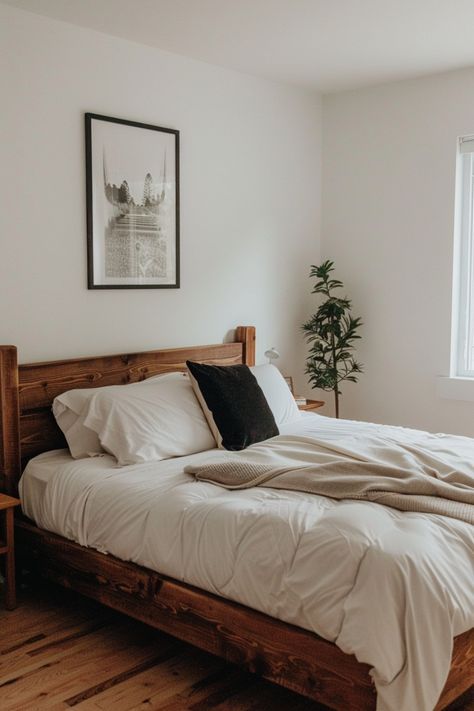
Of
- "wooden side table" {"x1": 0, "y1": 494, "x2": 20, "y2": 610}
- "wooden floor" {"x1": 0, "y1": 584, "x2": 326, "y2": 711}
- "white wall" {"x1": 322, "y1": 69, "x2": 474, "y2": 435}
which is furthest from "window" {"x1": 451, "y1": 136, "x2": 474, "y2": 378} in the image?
"wooden side table" {"x1": 0, "y1": 494, "x2": 20, "y2": 610}

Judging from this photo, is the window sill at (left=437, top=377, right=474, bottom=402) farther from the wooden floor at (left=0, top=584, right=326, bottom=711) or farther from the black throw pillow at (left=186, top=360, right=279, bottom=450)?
the wooden floor at (left=0, top=584, right=326, bottom=711)

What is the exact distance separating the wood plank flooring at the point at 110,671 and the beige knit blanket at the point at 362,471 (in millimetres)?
658

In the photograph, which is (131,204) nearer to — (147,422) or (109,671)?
(147,422)

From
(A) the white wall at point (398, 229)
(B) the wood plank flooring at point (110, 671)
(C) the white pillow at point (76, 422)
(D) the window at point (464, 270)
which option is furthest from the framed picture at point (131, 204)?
(D) the window at point (464, 270)

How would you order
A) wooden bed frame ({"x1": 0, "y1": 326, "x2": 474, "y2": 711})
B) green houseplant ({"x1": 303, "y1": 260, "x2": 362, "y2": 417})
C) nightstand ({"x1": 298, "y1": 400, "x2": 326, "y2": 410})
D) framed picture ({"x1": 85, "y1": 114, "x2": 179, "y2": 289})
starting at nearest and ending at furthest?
wooden bed frame ({"x1": 0, "y1": 326, "x2": 474, "y2": 711}) → framed picture ({"x1": 85, "y1": 114, "x2": 179, "y2": 289}) → nightstand ({"x1": 298, "y1": 400, "x2": 326, "y2": 410}) → green houseplant ({"x1": 303, "y1": 260, "x2": 362, "y2": 417})

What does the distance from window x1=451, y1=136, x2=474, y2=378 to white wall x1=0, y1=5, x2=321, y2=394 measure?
1018 mm

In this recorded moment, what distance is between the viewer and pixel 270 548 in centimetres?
244

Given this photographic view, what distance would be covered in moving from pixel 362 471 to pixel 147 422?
107 cm

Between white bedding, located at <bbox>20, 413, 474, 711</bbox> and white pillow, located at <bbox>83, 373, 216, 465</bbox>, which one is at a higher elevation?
white pillow, located at <bbox>83, 373, 216, 465</bbox>

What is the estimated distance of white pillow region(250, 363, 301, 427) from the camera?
402cm

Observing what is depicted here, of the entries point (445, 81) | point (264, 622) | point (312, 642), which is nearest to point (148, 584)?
point (264, 622)

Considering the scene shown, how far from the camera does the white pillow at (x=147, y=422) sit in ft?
10.9

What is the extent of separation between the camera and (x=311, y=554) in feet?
7.66

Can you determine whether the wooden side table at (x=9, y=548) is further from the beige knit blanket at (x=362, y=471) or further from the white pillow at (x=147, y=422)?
the beige knit blanket at (x=362, y=471)
